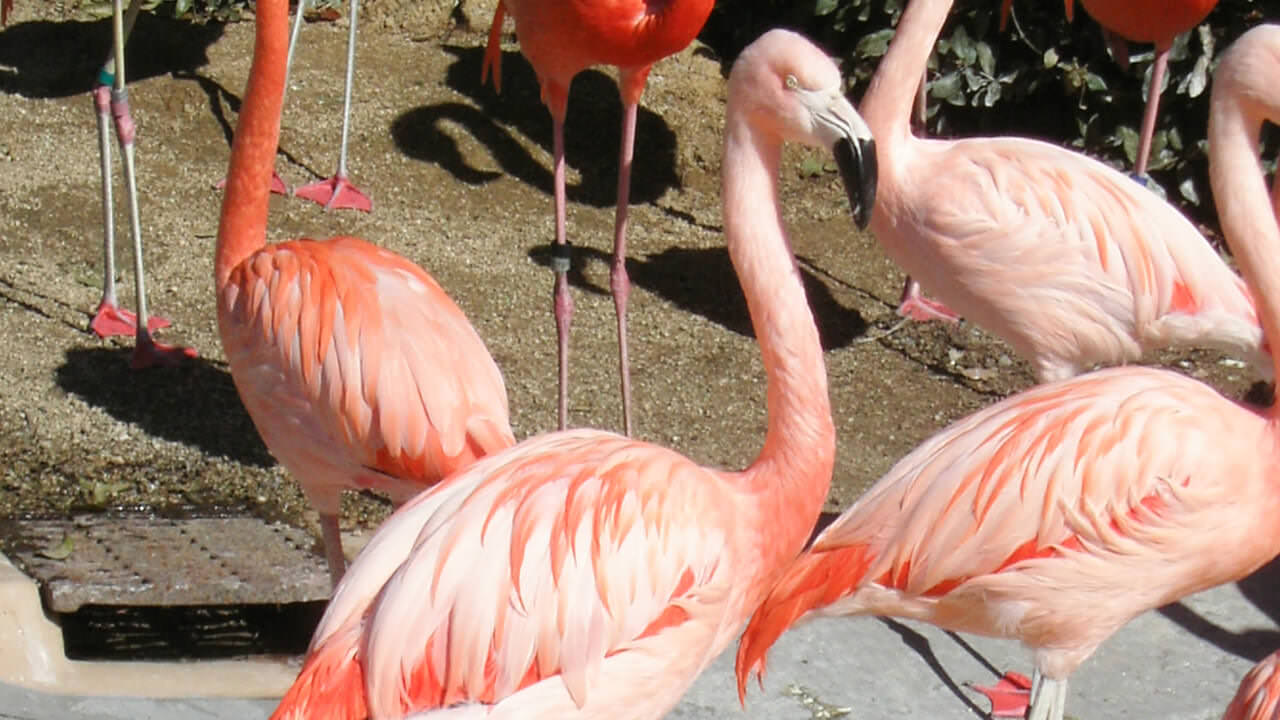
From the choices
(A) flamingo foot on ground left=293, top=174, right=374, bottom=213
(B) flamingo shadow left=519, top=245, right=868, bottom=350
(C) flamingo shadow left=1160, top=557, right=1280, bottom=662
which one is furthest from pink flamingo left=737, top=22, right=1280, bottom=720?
(A) flamingo foot on ground left=293, top=174, right=374, bottom=213

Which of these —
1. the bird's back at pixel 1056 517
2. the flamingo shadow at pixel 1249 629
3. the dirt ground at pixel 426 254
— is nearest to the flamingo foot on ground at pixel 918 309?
the dirt ground at pixel 426 254

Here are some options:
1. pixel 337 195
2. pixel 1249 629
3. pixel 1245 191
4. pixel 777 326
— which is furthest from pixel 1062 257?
pixel 337 195

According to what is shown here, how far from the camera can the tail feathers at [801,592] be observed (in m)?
2.79

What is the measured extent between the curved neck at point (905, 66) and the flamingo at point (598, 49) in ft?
2.14

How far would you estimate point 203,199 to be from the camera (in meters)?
5.98

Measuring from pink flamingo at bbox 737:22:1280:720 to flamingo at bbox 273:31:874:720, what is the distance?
16 centimetres

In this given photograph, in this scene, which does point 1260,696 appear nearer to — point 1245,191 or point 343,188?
point 1245,191

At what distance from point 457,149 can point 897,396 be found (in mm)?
2324

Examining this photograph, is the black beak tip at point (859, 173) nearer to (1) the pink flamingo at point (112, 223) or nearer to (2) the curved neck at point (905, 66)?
(2) the curved neck at point (905, 66)

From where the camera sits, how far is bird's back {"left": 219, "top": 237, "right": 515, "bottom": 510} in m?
3.12

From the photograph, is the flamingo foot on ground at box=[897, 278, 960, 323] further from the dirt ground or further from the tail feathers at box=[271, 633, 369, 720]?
the tail feathers at box=[271, 633, 369, 720]

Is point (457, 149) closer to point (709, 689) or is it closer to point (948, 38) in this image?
point (948, 38)

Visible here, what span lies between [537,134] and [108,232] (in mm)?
2233

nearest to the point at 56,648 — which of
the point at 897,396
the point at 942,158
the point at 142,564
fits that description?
the point at 142,564
